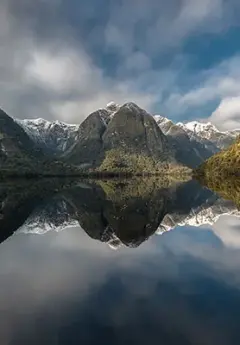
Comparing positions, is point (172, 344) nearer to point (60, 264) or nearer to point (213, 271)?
point (213, 271)

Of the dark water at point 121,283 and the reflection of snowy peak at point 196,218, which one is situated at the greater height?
the reflection of snowy peak at point 196,218

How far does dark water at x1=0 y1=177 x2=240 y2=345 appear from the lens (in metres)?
16.4

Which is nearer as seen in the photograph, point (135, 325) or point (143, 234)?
point (135, 325)

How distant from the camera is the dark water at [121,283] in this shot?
16.4 m

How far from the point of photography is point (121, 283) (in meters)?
23.9

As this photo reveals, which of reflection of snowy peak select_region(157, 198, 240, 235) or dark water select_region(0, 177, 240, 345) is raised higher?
reflection of snowy peak select_region(157, 198, 240, 235)

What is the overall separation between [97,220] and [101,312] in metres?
35.9

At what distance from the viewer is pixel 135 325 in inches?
669

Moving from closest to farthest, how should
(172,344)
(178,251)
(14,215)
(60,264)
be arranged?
(172,344)
(60,264)
(178,251)
(14,215)

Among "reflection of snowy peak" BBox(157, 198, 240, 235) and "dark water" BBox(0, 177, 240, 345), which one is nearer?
"dark water" BBox(0, 177, 240, 345)

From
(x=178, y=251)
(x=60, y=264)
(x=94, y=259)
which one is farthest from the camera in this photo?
(x=178, y=251)

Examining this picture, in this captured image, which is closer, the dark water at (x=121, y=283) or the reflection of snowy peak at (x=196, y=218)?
the dark water at (x=121, y=283)

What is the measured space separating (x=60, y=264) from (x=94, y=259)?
326 centimetres

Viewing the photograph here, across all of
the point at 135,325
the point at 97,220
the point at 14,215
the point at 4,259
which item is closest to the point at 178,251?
the point at 4,259
